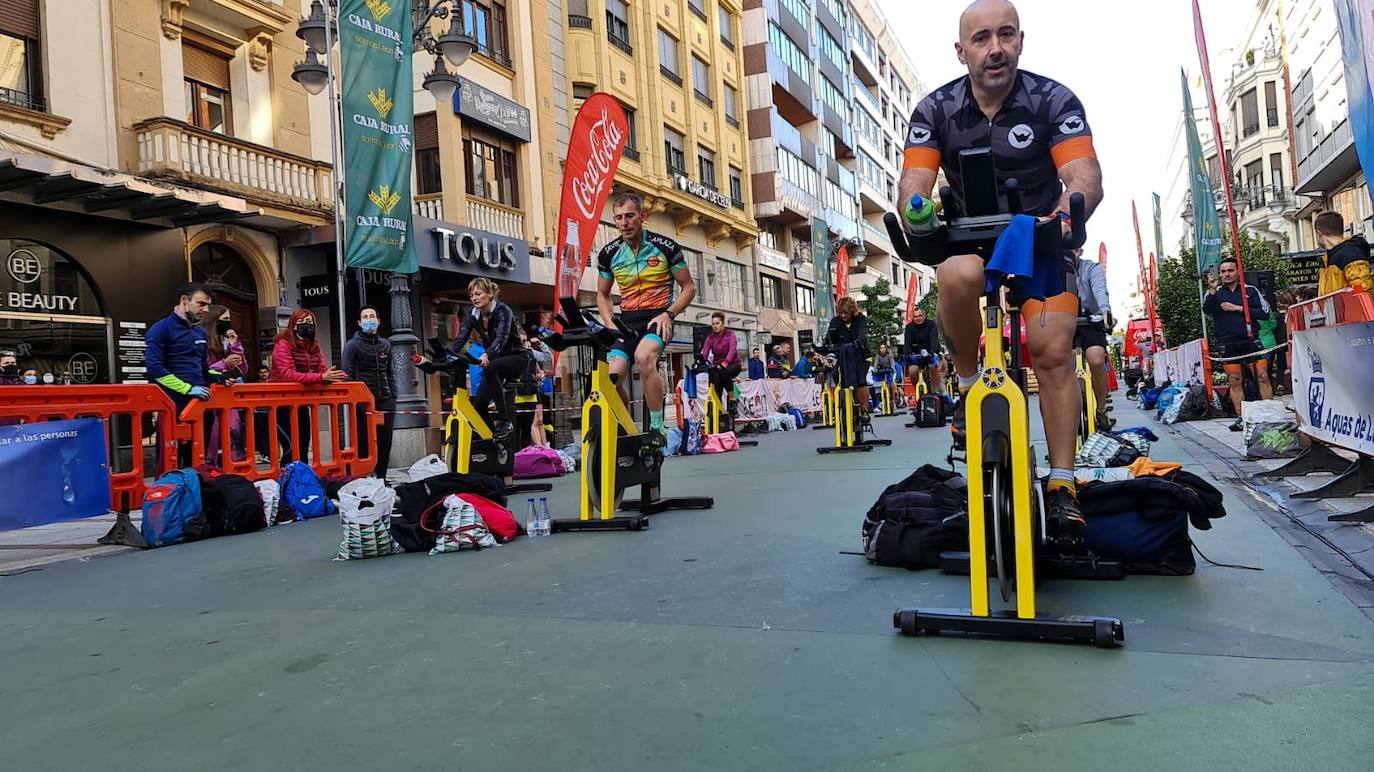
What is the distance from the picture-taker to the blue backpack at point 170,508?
5.88m

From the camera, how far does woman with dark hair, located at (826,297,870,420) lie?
1073cm

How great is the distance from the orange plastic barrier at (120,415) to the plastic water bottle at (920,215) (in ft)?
19.1

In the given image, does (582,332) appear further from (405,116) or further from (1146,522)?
(405,116)

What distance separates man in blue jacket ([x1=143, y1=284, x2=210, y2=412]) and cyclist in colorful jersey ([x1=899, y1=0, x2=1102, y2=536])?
6.08 meters

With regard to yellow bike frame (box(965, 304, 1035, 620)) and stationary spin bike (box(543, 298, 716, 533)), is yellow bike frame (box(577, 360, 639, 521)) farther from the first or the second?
yellow bike frame (box(965, 304, 1035, 620))

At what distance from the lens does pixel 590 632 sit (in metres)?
2.96

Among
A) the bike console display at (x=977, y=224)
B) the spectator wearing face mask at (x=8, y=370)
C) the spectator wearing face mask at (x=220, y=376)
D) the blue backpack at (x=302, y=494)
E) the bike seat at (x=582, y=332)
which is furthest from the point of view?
the spectator wearing face mask at (x=8, y=370)

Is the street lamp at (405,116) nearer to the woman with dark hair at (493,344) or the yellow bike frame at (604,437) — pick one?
the woman with dark hair at (493,344)


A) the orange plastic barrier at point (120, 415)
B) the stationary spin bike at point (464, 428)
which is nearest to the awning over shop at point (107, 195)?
the orange plastic barrier at point (120, 415)

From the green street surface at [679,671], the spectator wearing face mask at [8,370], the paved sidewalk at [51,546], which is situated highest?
the spectator wearing face mask at [8,370]

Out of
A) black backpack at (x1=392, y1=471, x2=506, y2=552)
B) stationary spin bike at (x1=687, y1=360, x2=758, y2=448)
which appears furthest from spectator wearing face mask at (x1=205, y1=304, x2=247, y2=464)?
stationary spin bike at (x1=687, y1=360, x2=758, y2=448)

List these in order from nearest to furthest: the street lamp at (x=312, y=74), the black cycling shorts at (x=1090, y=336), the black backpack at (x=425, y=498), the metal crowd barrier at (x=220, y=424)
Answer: the black backpack at (x=425, y=498)
the metal crowd barrier at (x=220, y=424)
the black cycling shorts at (x=1090, y=336)
the street lamp at (x=312, y=74)

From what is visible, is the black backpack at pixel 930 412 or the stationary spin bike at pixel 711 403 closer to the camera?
the black backpack at pixel 930 412

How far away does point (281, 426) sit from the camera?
8.65 meters
